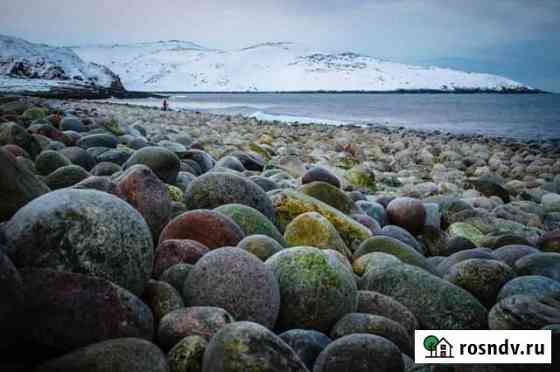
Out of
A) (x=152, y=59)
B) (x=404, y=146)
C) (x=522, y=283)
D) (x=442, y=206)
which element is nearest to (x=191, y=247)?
(x=522, y=283)

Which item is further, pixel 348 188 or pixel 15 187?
pixel 348 188

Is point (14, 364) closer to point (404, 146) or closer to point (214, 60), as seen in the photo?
point (404, 146)

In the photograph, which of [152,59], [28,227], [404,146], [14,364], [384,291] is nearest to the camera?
[14,364]

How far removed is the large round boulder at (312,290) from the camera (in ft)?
9.14

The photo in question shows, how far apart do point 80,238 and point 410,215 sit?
4.39m

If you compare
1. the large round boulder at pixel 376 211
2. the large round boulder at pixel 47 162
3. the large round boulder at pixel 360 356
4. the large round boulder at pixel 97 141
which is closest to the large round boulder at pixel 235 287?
the large round boulder at pixel 360 356

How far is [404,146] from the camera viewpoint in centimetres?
1627

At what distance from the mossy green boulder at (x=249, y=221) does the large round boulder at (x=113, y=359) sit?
Answer: 6.00ft

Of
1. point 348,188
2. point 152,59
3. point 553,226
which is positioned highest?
point 152,59

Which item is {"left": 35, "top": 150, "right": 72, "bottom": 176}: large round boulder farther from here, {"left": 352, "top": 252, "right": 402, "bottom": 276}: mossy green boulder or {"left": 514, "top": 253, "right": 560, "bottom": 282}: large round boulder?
{"left": 514, "top": 253, "right": 560, "bottom": 282}: large round boulder

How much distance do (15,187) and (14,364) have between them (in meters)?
1.40

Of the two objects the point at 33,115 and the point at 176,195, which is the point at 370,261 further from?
the point at 33,115

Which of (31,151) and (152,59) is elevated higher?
(152,59)

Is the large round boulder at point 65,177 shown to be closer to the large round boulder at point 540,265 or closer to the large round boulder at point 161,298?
the large round boulder at point 161,298
